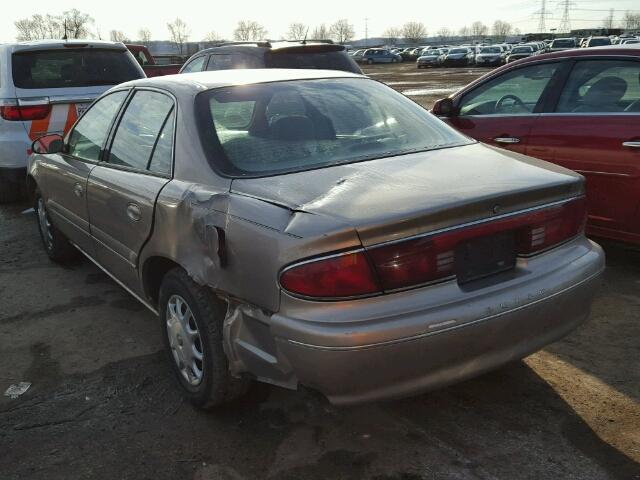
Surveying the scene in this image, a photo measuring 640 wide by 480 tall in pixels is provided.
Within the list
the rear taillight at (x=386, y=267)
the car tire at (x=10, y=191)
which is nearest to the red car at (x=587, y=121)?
the rear taillight at (x=386, y=267)

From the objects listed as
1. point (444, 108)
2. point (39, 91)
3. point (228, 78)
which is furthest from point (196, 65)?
point (228, 78)

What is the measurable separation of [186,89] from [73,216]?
1652mm

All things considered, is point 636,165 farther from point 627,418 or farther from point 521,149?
point 627,418

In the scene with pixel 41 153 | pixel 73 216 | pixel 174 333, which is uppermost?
pixel 41 153

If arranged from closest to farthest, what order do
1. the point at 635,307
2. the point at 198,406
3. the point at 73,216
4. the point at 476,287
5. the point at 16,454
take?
the point at 476,287, the point at 16,454, the point at 198,406, the point at 635,307, the point at 73,216

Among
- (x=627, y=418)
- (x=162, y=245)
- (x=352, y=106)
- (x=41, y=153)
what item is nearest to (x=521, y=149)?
(x=352, y=106)

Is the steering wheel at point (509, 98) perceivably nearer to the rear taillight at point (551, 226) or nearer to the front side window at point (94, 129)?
the rear taillight at point (551, 226)

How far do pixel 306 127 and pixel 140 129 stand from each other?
3.26 feet

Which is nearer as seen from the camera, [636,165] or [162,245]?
[162,245]

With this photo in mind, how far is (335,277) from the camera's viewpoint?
225cm

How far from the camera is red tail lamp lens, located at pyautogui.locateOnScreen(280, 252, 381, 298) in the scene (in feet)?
7.35

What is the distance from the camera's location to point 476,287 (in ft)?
8.00

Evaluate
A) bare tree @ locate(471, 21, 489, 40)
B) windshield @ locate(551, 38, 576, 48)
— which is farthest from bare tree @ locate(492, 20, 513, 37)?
windshield @ locate(551, 38, 576, 48)

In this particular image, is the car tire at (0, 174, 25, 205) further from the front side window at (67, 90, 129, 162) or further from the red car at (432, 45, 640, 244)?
the red car at (432, 45, 640, 244)
